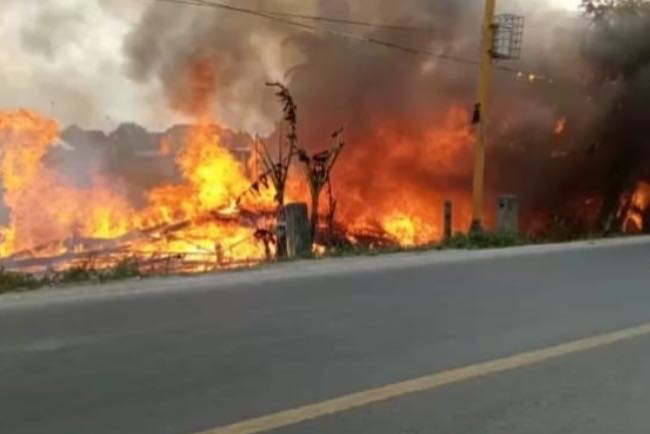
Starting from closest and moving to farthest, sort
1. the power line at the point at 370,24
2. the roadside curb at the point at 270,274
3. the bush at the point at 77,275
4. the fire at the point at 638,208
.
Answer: the roadside curb at the point at 270,274, the bush at the point at 77,275, the power line at the point at 370,24, the fire at the point at 638,208

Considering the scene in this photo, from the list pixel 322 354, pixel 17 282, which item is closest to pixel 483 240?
pixel 17 282

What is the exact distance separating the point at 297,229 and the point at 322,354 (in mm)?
7582

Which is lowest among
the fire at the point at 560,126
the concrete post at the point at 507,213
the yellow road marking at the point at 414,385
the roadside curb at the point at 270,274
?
the yellow road marking at the point at 414,385

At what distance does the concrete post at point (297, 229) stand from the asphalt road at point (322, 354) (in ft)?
12.9

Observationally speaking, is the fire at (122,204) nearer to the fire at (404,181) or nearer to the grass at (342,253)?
the fire at (404,181)

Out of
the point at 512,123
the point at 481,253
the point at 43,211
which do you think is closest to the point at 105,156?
the point at 43,211

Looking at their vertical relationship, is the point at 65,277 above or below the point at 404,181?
below

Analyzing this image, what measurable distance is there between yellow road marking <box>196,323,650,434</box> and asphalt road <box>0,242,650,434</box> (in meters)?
0.07

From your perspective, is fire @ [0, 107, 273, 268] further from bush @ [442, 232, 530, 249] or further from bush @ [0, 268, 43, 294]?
bush @ [0, 268, 43, 294]

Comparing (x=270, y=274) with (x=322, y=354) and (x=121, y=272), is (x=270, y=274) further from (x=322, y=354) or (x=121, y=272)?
(x=322, y=354)

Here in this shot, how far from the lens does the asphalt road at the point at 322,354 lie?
13.2 feet

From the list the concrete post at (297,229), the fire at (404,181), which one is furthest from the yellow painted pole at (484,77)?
the fire at (404,181)

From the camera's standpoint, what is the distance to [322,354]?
17.2 ft

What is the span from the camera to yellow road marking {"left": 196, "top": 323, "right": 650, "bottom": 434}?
12.7 ft
